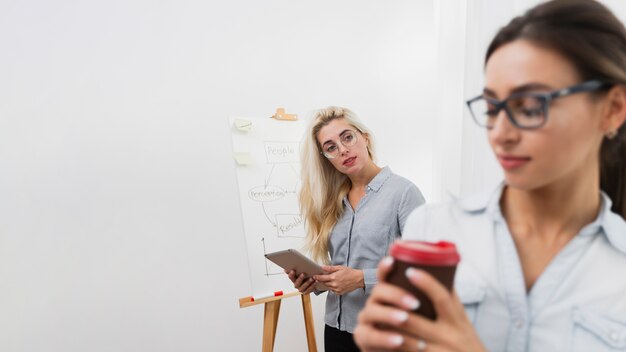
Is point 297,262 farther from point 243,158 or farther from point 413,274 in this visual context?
point 413,274

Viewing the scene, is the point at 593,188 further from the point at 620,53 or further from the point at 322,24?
the point at 322,24

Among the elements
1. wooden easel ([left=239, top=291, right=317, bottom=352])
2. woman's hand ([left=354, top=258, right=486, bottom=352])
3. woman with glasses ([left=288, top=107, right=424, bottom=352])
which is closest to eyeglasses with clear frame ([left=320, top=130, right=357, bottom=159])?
woman with glasses ([left=288, top=107, right=424, bottom=352])

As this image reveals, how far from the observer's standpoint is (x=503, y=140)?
1.80ft

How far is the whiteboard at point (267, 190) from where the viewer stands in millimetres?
1744

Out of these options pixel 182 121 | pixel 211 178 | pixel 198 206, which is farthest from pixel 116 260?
pixel 182 121

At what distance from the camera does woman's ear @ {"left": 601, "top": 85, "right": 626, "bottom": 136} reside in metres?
0.56

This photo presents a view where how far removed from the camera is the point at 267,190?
1.81 meters

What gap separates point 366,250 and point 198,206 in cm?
100

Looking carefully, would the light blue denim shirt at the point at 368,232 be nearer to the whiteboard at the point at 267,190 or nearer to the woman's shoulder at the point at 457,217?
the whiteboard at the point at 267,190

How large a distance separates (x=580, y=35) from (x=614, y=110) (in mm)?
128

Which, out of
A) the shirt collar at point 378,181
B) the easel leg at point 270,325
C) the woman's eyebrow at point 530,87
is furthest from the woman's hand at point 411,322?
the easel leg at point 270,325

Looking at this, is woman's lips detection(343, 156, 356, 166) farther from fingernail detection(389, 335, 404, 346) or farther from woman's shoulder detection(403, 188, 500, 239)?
fingernail detection(389, 335, 404, 346)

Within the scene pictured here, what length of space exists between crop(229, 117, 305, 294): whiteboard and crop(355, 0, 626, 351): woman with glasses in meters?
1.18

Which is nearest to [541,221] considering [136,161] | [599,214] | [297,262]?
[599,214]
